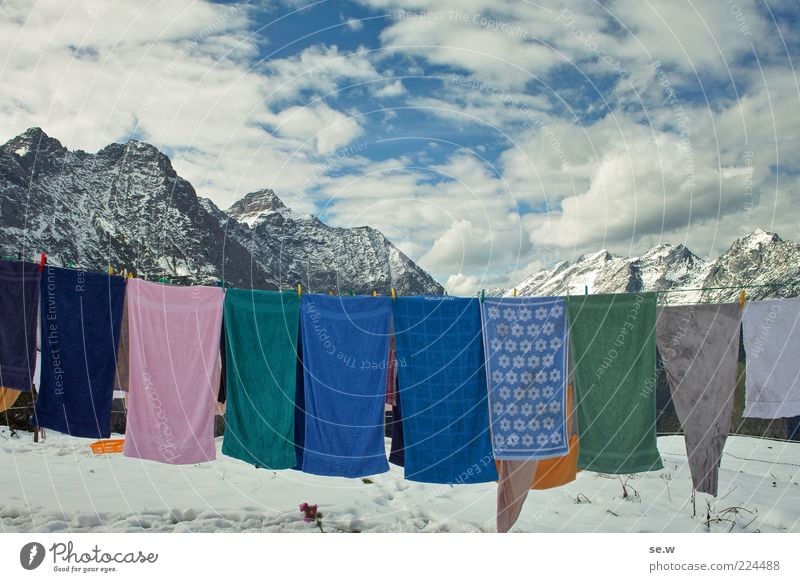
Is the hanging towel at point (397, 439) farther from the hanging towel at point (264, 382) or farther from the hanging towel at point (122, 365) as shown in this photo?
the hanging towel at point (122, 365)

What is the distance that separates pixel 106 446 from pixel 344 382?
499cm

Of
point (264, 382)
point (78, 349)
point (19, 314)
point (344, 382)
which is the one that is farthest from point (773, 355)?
point (19, 314)

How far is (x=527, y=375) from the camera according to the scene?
16.5 feet

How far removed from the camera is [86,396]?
A: 15.7 ft

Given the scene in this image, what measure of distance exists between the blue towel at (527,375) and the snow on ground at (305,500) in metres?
1.69

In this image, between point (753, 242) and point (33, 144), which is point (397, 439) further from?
point (753, 242)

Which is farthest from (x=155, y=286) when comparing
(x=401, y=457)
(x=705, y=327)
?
(x=705, y=327)

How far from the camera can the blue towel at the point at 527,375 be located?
4.99 m

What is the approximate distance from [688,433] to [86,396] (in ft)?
17.3

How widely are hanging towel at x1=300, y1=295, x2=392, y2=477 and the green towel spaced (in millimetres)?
1780

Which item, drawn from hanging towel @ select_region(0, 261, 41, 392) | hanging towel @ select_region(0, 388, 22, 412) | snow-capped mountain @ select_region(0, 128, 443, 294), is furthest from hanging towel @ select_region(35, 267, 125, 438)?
snow-capped mountain @ select_region(0, 128, 443, 294)
